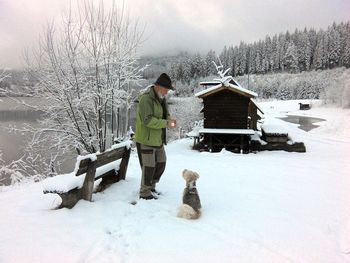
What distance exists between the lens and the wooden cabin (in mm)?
16020

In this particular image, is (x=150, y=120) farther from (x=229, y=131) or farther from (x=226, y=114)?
(x=226, y=114)

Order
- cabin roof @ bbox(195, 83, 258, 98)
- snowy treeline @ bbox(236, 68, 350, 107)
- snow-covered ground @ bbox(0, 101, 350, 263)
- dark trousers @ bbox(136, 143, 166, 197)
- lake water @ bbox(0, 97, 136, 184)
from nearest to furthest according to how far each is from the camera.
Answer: snow-covered ground @ bbox(0, 101, 350, 263) → dark trousers @ bbox(136, 143, 166, 197) → lake water @ bbox(0, 97, 136, 184) → cabin roof @ bbox(195, 83, 258, 98) → snowy treeline @ bbox(236, 68, 350, 107)

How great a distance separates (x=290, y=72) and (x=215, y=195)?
125m

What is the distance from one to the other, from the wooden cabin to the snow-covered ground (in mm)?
8983

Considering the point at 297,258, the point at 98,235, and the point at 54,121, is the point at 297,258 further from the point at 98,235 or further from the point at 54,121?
the point at 54,121

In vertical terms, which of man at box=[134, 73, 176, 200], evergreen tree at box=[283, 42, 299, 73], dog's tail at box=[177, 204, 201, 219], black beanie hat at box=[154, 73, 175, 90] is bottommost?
dog's tail at box=[177, 204, 201, 219]

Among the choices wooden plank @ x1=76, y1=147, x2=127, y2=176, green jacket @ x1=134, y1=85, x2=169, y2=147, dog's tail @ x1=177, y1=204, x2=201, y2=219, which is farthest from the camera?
green jacket @ x1=134, y1=85, x2=169, y2=147

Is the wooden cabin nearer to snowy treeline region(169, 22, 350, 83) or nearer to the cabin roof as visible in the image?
the cabin roof

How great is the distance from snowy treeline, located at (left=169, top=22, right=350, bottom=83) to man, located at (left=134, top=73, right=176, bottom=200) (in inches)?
4153

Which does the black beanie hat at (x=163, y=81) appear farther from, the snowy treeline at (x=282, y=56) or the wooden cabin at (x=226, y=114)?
the snowy treeline at (x=282, y=56)

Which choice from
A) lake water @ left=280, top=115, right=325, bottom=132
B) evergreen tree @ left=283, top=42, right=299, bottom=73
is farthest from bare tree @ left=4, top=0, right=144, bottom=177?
evergreen tree @ left=283, top=42, right=299, bottom=73

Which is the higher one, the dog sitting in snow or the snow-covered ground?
the dog sitting in snow

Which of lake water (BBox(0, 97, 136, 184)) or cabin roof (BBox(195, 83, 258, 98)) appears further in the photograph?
cabin roof (BBox(195, 83, 258, 98))

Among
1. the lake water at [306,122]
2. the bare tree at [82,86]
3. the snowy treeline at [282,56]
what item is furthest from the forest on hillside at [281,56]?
the bare tree at [82,86]
